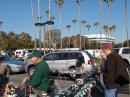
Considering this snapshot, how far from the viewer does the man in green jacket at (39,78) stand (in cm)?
811

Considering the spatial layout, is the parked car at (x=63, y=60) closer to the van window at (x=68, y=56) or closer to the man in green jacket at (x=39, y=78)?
the van window at (x=68, y=56)

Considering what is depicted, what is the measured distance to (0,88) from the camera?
43.1ft

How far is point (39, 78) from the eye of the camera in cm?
811

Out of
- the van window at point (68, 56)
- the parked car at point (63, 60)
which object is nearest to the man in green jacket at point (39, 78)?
the parked car at point (63, 60)

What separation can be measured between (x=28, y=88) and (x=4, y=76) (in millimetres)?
5454

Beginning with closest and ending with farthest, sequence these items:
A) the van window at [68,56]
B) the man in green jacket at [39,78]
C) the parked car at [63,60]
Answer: the man in green jacket at [39,78] → the parked car at [63,60] → the van window at [68,56]

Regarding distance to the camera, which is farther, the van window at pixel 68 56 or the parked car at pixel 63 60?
the van window at pixel 68 56

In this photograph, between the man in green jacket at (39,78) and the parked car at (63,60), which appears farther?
the parked car at (63,60)

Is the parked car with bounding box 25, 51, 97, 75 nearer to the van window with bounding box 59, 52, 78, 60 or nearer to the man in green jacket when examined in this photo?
the van window with bounding box 59, 52, 78, 60

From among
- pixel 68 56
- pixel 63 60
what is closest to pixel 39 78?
pixel 63 60

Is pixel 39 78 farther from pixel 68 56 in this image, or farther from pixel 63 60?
pixel 68 56

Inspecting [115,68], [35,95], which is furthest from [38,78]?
[115,68]

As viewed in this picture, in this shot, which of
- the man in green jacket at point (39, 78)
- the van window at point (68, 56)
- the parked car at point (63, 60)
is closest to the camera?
the man in green jacket at point (39, 78)

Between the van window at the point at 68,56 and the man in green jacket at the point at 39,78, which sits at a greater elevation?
the van window at the point at 68,56
